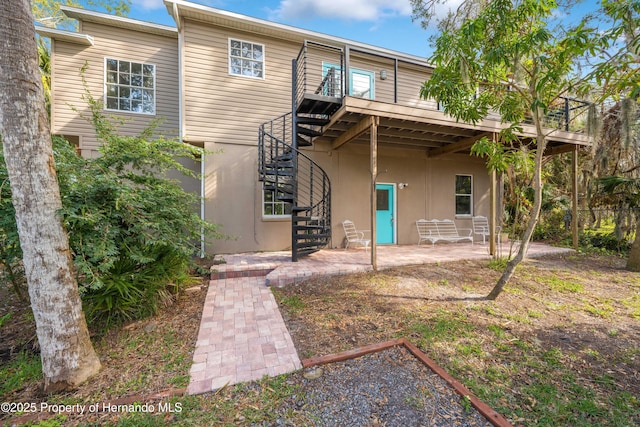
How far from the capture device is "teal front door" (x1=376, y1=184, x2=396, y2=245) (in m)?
7.46

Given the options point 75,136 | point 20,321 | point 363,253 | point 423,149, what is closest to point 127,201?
point 20,321

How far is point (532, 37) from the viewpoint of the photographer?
8.27 ft

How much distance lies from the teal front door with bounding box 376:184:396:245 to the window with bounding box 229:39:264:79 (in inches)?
180

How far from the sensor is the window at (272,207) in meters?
6.52

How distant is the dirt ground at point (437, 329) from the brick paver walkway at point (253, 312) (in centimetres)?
14

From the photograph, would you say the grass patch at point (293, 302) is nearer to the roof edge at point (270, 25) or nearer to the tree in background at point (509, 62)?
the tree in background at point (509, 62)

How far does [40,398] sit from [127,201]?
62.4 inches

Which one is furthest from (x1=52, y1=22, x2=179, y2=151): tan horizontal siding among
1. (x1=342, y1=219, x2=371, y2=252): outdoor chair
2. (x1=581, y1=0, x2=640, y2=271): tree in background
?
(x1=581, y1=0, x2=640, y2=271): tree in background

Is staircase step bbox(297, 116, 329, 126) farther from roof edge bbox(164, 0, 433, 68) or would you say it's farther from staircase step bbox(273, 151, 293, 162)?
roof edge bbox(164, 0, 433, 68)

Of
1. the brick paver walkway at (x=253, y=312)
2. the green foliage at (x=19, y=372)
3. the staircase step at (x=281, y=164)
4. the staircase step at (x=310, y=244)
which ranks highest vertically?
the staircase step at (x=281, y=164)

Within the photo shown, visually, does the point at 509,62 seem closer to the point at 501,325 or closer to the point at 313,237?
the point at 501,325

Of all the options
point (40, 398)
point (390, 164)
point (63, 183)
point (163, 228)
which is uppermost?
point (390, 164)

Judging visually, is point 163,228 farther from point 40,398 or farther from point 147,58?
point 147,58

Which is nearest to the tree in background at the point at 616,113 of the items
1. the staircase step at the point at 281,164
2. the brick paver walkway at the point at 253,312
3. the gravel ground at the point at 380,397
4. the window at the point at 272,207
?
the brick paver walkway at the point at 253,312
